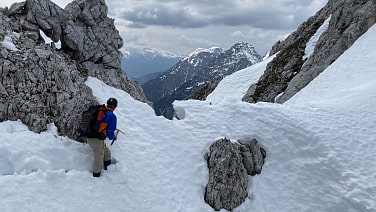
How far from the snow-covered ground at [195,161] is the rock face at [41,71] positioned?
84cm

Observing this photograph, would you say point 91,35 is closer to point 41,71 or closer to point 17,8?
point 17,8

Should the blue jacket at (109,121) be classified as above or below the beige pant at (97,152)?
above

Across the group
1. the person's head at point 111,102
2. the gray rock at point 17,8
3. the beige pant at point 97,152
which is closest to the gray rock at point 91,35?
the gray rock at point 17,8

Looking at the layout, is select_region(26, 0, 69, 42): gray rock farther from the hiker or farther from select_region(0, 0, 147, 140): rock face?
the hiker

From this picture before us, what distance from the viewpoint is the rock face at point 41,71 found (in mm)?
12156

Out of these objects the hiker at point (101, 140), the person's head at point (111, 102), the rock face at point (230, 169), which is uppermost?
the person's head at point (111, 102)

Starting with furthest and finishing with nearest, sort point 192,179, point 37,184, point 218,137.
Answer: point 218,137 → point 192,179 → point 37,184

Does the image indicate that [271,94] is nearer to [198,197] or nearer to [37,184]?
[198,197]

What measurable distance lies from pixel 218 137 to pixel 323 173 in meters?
5.81

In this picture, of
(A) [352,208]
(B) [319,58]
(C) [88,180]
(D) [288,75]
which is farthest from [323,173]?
(D) [288,75]

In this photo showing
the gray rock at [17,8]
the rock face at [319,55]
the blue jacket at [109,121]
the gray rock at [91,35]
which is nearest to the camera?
the blue jacket at [109,121]

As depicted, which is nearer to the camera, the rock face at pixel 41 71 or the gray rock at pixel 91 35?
the rock face at pixel 41 71

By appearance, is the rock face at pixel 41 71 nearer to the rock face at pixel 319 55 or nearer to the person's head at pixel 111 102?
the person's head at pixel 111 102

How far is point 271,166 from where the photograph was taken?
524 inches
